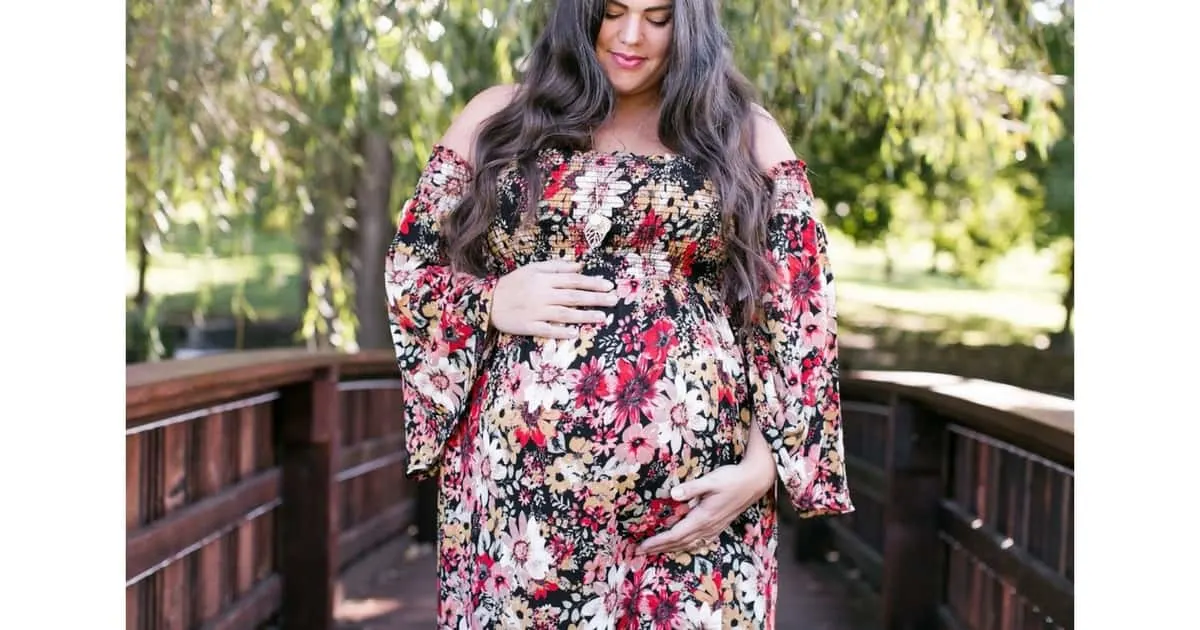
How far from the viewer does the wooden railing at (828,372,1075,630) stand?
10.1 ft

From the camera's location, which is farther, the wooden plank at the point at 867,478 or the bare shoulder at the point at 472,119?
the wooden plank at the point at 867,478

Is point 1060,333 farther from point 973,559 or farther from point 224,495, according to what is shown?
point 224,495

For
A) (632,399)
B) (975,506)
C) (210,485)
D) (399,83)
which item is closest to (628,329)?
(632,399)

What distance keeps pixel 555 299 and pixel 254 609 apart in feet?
6.94

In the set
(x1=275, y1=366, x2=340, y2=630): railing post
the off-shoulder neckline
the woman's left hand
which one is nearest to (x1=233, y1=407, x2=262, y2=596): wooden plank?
(x1=275, y1=366, x2=340, y2=630): railing post

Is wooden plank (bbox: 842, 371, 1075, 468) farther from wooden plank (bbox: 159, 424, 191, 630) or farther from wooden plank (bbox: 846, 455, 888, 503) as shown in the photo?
wooden plank (bbox: 159, 424, 191, 630)

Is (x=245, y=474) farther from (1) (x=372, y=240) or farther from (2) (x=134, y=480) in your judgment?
(1) (x=372, y=240)

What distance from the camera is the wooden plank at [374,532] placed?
16.8ft

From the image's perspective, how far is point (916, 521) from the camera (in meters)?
4.16

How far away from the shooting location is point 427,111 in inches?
194

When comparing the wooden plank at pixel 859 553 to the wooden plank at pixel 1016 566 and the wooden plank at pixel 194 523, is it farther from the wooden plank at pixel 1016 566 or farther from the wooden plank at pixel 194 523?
the wooden plank at pixel 194 523

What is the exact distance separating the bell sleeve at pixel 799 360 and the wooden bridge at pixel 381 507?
2.25ft

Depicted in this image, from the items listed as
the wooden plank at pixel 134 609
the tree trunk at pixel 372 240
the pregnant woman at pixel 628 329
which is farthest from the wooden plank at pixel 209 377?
the tree trunk at pixel 372 240
